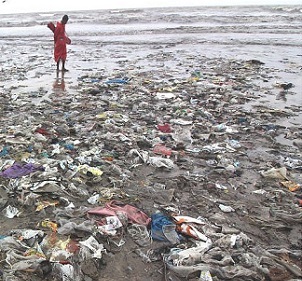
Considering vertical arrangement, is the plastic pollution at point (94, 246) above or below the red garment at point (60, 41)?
below

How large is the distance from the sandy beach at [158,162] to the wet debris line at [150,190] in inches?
0.7

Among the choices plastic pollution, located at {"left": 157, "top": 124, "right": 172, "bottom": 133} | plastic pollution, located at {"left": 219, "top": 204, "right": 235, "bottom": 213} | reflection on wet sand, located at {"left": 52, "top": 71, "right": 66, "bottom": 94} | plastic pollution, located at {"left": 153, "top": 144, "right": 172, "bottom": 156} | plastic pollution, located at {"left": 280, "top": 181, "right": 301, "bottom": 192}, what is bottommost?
plastic pollution, located at {"left": 219, "top": 204, "right": 235, "bottom": 213}

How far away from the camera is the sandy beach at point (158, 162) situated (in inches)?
124

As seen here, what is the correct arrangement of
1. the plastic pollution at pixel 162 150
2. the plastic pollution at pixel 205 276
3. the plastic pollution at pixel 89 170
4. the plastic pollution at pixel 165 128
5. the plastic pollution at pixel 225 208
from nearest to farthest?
the plastic pollution at pixel 205 276, the plastic pollution at pixel 225 208, the plastic pollution at pixel 89 170, the plastic pollution at pixel 162 150, the plastic pollution at pixel 165 128

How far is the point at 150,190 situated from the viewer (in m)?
4.36

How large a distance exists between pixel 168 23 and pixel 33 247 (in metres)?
25.0

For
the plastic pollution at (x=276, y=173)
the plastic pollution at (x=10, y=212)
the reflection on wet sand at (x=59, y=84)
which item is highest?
the reflection on wet sand at (x=59, y=84)

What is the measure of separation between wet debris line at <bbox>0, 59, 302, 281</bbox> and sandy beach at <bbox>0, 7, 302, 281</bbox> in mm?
18

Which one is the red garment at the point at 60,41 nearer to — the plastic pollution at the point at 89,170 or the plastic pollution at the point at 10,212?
the plastic pollution at the point at 89,170

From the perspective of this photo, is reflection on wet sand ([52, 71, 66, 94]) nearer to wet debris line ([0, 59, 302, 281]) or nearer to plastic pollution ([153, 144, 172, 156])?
wet debris line ([0, 59, 302, 281])

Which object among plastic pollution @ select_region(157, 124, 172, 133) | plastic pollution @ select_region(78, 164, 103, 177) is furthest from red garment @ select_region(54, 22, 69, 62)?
plastic pollution @ select_region(78, 164, 103, 177)

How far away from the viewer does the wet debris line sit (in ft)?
10.1

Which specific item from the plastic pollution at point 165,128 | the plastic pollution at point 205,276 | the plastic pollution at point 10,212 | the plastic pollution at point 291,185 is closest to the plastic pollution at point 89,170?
the plastic pollution at point 10,212

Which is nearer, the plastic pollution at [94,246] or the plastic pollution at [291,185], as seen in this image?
the plastic pollution at [94,246]
